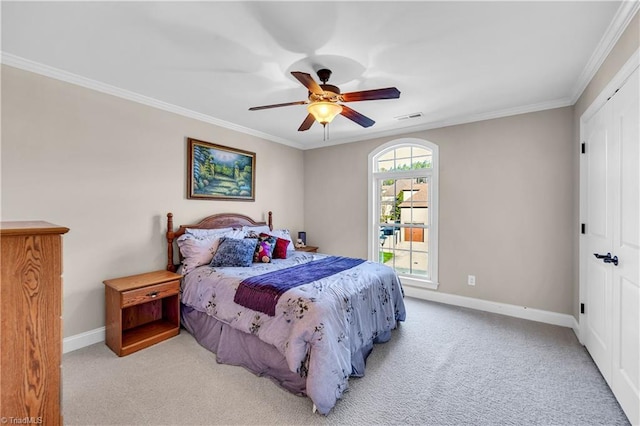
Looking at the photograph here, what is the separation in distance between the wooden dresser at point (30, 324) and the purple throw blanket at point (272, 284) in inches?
53.5

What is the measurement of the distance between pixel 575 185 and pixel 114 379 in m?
4.71

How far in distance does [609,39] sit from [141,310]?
15.4 ft

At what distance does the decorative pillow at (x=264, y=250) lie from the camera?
11.0ft

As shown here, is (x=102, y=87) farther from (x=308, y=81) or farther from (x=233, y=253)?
(x=308, y=81)

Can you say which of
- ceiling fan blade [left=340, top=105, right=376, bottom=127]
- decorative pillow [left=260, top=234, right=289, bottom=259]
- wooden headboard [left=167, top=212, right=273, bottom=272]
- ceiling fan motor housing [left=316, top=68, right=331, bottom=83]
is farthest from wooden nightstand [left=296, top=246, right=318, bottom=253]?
ceiling fan motor housing [left=316, top=68, right=331, bottom=83]

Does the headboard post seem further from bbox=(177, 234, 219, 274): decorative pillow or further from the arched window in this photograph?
the arched window

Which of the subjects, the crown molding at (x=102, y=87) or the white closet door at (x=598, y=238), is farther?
the crown molding at (x=102, y=87)

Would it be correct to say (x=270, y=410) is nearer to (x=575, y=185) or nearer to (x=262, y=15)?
(x=262, y=15)

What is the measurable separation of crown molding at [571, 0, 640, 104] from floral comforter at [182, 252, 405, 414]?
2491 mm

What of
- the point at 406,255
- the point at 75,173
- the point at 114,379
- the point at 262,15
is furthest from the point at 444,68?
the point at 114,379

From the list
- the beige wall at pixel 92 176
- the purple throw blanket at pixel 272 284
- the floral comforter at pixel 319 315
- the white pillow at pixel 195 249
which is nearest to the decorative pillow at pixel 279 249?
the floral comforter at pixel 319 315

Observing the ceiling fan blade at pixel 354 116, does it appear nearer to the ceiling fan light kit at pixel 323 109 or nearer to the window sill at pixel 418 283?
the ceiling fan light kit at pixel 323 109

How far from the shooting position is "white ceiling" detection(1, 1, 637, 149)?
68.3 inches

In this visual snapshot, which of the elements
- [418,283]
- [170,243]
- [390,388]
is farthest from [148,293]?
[418,283]
